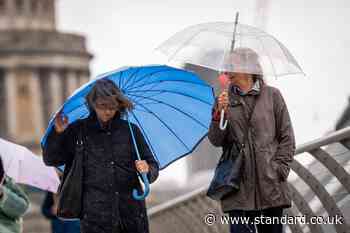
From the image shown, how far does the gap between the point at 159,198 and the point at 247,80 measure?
8222 centimetres

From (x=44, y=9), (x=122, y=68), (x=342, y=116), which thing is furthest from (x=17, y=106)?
(x=122, y=68)

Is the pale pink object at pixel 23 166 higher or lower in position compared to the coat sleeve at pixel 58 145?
lower

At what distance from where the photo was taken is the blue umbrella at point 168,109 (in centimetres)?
888

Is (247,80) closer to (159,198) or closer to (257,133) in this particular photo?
(257,133)

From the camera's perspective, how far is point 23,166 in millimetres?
9820

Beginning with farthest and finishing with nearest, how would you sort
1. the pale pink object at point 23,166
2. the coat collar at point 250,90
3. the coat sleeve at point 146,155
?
1. the pale pink object at point 23,166
2. the coat sleeve at point 146,155
3. the coat collar at point 250,90

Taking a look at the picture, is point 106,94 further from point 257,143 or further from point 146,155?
point 257,143

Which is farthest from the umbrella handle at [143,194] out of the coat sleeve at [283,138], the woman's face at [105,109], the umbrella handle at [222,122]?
the coat sleeve at [283,138]

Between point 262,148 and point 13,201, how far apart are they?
1.48m

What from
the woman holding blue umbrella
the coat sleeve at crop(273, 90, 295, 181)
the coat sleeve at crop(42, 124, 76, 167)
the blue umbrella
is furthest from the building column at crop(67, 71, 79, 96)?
the coat sleeve at crop(273, 90, 295, 181)

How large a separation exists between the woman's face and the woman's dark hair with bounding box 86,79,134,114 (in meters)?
0.02

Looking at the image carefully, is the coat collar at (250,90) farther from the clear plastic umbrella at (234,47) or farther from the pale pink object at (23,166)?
the pale pink object at (23,166)

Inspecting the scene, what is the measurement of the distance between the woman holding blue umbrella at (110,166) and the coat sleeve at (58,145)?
0.16ft

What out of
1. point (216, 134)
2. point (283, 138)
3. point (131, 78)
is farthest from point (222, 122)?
point (131, 78)
